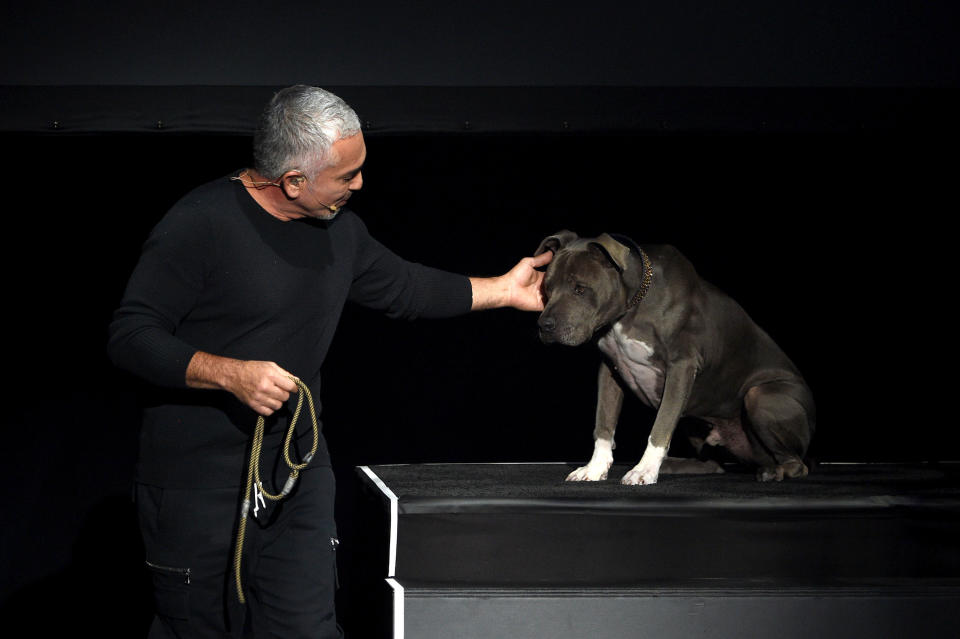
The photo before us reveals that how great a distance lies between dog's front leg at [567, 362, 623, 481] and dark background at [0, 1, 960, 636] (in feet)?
2.60

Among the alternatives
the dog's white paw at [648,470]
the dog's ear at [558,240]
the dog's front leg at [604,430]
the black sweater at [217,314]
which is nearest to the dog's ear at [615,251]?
the dog's ear at [558,240]

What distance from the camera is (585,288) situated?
2.84 meters

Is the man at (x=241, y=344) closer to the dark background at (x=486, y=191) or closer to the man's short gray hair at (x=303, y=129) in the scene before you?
the man's short gray hair at (x=303, y=129)

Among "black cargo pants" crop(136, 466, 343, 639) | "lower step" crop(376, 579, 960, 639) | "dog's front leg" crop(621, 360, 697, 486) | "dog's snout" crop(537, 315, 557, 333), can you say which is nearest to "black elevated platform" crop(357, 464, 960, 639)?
"lower step" crop(376, 579, 960, 639)

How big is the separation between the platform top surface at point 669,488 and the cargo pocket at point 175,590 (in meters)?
0.50

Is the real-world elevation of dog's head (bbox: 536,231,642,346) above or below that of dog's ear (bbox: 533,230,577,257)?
below

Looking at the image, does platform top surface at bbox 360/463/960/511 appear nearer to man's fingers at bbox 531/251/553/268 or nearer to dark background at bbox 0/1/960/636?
man's fingers at bbox 531/251/553/268

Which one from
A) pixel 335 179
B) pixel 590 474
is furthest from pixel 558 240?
pixel 335 179

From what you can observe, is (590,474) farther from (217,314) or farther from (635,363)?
(217,314)

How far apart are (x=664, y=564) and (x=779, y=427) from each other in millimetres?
812

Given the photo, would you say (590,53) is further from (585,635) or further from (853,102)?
(585,635)

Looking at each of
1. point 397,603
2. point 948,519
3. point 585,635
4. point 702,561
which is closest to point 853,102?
point 948,519

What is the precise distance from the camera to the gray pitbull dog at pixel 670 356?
2.85 metres

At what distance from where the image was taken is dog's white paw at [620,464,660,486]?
108 inches
